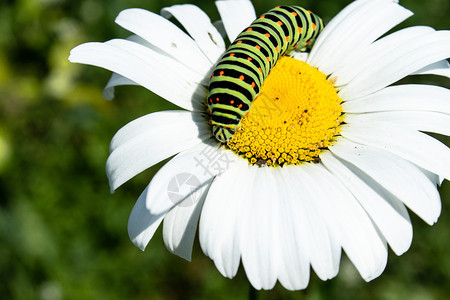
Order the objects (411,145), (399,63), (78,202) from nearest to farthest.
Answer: (411,145) < (399,63) < (78,202)

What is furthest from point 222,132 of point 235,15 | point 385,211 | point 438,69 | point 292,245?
point 438,69

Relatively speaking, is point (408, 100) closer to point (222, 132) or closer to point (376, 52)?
point (376, 52)

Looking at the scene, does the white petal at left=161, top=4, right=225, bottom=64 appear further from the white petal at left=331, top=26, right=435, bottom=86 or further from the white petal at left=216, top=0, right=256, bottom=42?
the white petal at left=331, top=26, right=435, bottom=86

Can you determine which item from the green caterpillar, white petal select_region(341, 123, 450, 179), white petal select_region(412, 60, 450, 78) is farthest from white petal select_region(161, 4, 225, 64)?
white petal select_region(412, 60, 450, 78)

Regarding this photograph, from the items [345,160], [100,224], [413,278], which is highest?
[345,160]

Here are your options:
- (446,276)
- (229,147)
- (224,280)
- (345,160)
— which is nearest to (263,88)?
(229,147)

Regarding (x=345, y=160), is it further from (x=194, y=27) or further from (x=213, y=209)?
(x=194, y=27)
